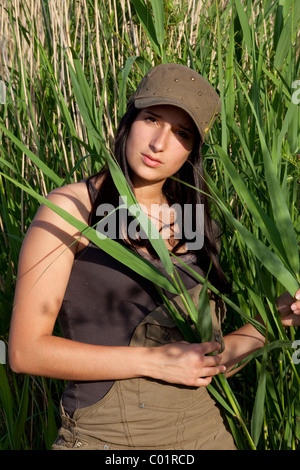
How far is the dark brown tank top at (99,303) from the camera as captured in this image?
111cm

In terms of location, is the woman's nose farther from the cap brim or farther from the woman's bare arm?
the woman's bare arm

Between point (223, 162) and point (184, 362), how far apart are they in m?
0.34

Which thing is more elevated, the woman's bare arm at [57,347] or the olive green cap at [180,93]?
the olive green cap at [180,93]

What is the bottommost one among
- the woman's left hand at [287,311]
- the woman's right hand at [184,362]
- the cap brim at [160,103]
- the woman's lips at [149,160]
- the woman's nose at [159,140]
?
the woman's right hand at [184,362]

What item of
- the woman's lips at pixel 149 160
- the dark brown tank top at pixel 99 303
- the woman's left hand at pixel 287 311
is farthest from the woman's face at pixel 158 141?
the woman's left hand at pixel 287 311

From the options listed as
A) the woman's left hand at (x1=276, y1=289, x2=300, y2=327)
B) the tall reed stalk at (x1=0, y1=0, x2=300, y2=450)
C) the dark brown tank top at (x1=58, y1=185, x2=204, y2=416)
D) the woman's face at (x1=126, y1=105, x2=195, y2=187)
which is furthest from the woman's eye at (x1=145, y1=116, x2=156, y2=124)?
the woman's left hand at (x1=276, y1=289, x2=300, y2=327)

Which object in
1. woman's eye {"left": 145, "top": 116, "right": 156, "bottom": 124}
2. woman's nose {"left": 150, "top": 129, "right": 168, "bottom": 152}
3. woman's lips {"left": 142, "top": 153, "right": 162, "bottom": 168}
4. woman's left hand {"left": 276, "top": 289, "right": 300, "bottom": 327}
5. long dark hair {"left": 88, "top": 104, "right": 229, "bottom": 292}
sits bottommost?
woman's left hand {"left": 276, "top": 289, "right": 300, "bottom": 327}

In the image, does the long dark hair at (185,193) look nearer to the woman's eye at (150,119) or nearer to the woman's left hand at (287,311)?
the woman's eye at (150,119)

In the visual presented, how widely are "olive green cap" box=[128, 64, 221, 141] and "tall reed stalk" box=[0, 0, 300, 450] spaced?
0.06 m

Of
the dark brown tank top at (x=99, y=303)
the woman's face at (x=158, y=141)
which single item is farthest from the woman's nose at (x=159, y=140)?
the dark brown tank top at (x=99, y=303)

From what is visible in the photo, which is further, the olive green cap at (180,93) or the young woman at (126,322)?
the olive green cap at (180,93)

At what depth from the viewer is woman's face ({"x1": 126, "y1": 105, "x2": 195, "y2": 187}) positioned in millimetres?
1140

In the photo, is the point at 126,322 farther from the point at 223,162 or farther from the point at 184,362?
the point at 223,162

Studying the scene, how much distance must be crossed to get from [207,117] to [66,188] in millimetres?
298
